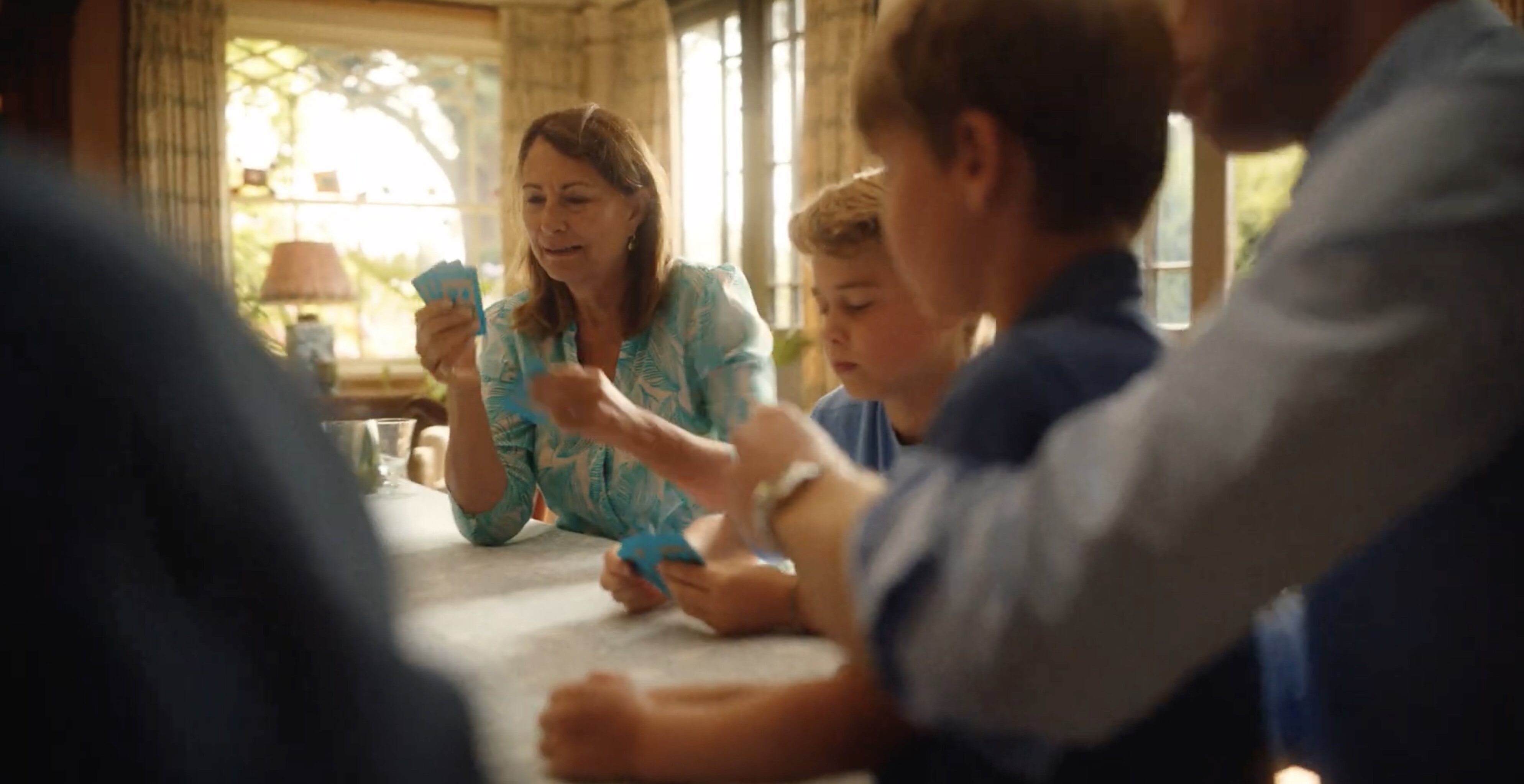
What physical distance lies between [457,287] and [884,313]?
0.63 m

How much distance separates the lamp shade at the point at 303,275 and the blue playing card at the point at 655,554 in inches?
195

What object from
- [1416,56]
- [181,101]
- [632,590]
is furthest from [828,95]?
[1416,56]

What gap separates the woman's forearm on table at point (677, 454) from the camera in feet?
4.17

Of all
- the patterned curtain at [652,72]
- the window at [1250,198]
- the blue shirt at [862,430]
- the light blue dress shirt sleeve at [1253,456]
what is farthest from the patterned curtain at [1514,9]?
the patterned curtain at [652,72]

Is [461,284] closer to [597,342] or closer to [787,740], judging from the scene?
[597,342]

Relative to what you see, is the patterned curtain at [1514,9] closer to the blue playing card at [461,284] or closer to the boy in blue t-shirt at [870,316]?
the boy in blue t-shirt at [870,316]

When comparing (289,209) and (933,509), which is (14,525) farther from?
(289,209)

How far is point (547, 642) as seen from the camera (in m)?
1.05

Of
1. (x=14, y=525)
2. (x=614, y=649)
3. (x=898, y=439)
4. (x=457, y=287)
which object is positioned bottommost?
(x=614, y=649)

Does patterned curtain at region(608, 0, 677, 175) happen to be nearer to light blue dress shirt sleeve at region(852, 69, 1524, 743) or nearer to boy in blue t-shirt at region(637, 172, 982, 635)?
boy in blue t-shirt at region(637, 172, 982, 635)

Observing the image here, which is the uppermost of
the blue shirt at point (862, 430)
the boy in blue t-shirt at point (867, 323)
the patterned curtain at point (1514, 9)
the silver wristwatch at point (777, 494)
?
the patterned curtain at point (1514, 9)

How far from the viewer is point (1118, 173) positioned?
0.69m

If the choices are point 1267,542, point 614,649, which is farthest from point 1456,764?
point 614,649

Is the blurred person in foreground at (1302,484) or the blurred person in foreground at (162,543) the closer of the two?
the blurred person in foreground at (162,543)
